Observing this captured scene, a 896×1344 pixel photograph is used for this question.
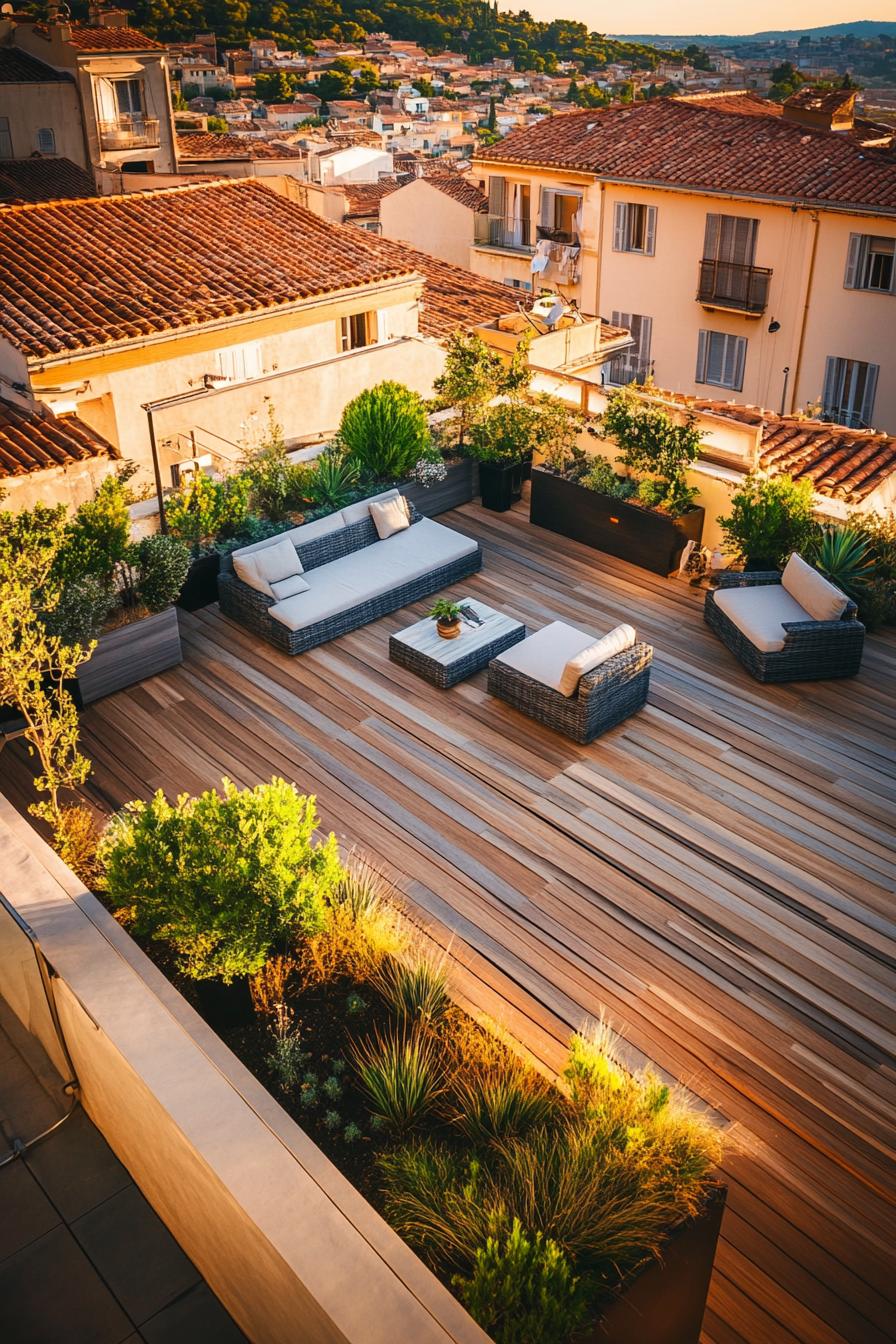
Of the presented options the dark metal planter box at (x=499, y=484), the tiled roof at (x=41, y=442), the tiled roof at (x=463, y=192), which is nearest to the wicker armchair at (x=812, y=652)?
the dark metal planter box at (x=499, y=484)

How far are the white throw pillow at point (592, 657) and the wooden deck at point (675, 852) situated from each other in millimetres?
524

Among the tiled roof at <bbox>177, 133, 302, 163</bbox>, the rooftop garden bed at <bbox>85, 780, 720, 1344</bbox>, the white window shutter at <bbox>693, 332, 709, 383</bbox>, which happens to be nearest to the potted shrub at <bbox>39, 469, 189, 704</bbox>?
the rooftop garden bed at <bbox>85, 780, 720, 1344</bbox>

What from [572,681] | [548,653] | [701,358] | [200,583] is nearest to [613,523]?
[548,653]

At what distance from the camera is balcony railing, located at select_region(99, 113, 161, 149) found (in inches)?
1499

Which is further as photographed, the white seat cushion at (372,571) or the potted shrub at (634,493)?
the potted shrub at (634,493)

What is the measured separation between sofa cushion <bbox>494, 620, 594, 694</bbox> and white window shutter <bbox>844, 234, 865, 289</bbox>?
18.3 meters

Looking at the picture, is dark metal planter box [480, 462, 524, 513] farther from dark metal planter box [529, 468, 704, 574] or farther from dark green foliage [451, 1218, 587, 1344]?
dark green foliage [451, 1218, 587, 1344]

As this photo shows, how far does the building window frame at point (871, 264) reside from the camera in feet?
74.5

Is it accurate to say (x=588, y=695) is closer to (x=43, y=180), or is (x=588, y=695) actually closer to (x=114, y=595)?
(x=114, y=595)

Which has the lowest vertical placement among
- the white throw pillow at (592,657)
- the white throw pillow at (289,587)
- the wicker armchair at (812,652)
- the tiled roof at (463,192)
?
the wicker armchair at (812,652)

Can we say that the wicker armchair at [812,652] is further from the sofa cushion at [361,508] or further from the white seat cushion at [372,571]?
the sofa cushion at [361,508]

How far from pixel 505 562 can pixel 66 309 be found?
6.88 meters

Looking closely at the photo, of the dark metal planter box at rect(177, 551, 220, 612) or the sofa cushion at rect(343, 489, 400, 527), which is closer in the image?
the dark metal planter box at rect(177, 551, 220, 612)

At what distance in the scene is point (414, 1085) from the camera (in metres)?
4.89
